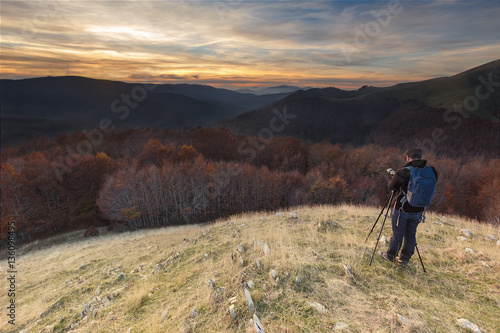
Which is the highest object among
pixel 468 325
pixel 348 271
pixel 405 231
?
pixel 405 231

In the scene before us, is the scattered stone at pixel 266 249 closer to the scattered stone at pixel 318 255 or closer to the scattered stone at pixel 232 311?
the scattered stone at pixel 318 255

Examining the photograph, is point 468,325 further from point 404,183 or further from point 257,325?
point 257,325

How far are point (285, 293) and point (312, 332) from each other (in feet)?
3.96

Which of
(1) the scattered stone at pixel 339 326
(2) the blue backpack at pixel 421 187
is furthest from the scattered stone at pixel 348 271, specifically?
(2) the blue backpack at pixel 421 187

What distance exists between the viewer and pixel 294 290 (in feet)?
18.6

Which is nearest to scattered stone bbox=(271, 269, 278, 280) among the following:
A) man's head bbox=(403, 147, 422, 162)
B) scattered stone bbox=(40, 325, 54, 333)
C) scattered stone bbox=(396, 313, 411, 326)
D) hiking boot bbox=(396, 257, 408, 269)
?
scattered stone bbox=(396, 313, 411, 326)

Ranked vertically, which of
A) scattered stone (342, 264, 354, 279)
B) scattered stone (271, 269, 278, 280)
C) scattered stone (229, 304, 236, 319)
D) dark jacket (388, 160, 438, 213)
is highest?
dark jacket (388, 160, 438, 213)

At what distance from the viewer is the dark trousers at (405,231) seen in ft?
21.6

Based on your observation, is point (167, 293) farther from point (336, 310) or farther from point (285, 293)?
point (336, 310)

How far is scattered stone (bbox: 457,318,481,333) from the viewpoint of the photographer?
4.44 m

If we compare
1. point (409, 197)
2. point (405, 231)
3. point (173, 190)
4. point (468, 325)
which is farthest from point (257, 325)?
point (173, 190)

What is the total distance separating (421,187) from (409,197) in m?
0.40

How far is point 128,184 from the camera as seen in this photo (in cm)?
4312

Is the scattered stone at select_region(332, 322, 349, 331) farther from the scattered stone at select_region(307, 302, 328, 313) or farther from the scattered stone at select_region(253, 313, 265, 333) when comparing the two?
the scattered stone at select_region(253, 313, 265, 333)
